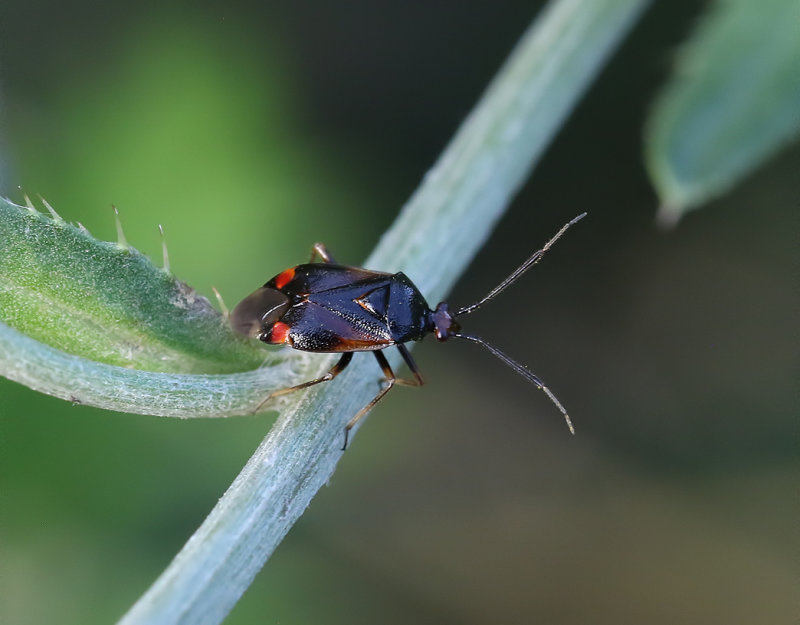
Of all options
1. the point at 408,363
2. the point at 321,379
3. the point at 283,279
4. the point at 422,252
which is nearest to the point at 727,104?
the point at 422,252

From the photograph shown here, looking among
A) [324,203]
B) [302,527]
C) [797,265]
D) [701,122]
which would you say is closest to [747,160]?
[701,122]

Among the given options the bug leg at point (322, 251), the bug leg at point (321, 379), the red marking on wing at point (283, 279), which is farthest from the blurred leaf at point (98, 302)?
the bug leg at point (322, 251)

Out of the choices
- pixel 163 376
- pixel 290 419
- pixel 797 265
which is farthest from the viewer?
pixel 797 265

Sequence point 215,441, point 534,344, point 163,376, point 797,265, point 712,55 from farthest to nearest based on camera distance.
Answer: point 534,344, point 797,265, point 215,441, point 712,55, point 163,376

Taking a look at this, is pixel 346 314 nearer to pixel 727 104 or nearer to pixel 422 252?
pixel 422 252

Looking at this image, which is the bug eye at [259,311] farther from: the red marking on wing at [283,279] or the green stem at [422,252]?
the green stem at [422,252]

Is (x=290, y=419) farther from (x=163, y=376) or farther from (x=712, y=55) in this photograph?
(x=712, y=55)

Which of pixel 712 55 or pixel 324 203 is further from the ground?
pixel 324 203
